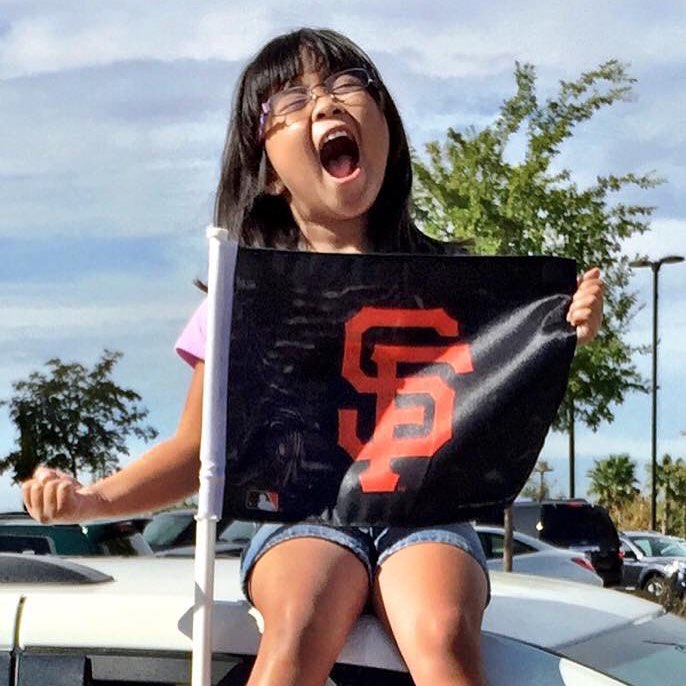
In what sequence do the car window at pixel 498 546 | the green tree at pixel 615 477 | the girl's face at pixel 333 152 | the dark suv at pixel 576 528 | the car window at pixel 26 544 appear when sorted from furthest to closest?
the green tree at pixel 615 477 < the dark suv at pixel 576 528 < the car window at pixel 498 546 < the car window at pixel 26 544 < the girl's face at pixel 333 152

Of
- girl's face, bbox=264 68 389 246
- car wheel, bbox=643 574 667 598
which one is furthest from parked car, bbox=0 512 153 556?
car wheel, bbox=643 574 667 598

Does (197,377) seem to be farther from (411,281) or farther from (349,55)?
(349,55)

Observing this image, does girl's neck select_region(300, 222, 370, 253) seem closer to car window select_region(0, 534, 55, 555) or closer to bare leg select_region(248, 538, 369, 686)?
bare leg select_region(248, 538, 369, 686)

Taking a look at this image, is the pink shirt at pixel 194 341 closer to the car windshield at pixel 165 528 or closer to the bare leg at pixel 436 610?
the bare leg at pixel 436 610

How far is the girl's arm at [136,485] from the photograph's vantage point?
2.68 m

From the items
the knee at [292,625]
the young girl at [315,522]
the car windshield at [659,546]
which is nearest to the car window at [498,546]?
the car windshield at [659,546]

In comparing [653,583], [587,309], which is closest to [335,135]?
[587,309]

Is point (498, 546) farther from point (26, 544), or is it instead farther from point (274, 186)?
point (274, 186)

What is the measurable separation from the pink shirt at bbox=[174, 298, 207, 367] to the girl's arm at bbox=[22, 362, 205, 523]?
0.10 feet

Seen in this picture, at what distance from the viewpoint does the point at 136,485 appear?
2789 mm

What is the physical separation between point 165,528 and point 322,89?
1136cm

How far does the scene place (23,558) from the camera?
2758 mm

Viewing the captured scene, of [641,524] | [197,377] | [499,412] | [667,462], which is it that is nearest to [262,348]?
[197,377]

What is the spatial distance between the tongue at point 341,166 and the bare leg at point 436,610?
887mm
